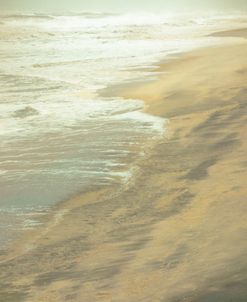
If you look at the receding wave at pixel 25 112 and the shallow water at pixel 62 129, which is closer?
the shallow water at pixel 62 129

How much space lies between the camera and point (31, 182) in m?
5.77

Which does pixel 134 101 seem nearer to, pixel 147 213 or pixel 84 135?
pixel 84 135

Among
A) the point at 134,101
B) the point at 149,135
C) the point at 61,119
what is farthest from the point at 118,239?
the point at 134,101

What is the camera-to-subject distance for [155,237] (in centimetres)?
430

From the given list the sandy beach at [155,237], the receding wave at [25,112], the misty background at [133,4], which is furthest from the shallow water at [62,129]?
the misty background at [133,4]

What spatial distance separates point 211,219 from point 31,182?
1.82 metres

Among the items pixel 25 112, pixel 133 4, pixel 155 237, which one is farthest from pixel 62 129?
pixel 133 4

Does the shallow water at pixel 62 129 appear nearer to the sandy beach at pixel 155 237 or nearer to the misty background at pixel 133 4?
the sandy beach at pixel 155 237

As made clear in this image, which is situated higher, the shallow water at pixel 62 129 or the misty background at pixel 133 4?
the shallow water at pixel 62 129

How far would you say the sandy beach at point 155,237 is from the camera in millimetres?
3521

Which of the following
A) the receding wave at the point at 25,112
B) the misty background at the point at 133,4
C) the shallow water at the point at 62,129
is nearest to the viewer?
the shallow water at the point at 62,129

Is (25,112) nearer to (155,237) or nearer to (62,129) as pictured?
(62,129)

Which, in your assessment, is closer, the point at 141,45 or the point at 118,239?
the point at 118,239

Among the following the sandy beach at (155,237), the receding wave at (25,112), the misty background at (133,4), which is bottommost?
the misty background at (133,4)
